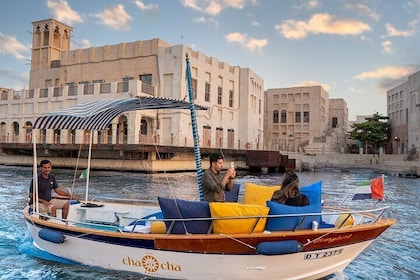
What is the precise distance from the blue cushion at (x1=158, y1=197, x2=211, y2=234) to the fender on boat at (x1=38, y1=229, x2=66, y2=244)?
2.46m

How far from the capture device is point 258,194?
8203 millimetres

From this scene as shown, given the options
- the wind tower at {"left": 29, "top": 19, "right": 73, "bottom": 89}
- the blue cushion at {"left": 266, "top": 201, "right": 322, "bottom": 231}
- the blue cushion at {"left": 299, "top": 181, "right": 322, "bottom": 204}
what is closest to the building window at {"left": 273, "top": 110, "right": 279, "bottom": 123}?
the wind tower at {"left": 29, "top": 19, "right": 73, "bottom": 89}

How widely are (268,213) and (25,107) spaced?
47305 mm

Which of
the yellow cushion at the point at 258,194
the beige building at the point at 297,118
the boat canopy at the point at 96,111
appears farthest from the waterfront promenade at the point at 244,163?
the yellow cushion at the point at 258,194

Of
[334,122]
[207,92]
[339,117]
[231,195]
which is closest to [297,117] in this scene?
[334,122]

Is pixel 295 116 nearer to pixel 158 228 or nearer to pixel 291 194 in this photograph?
pixel 291 194

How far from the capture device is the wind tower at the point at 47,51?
2079 inches

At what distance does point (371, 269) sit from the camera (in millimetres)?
8477

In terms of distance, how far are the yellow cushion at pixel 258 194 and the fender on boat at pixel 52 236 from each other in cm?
382

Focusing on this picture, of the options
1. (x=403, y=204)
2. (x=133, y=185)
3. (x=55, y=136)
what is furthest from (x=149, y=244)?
(x=55, y=136)

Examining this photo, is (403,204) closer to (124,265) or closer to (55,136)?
(124,265)

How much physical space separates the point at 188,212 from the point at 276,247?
5.22 ft

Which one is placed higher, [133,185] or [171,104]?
[171,104]

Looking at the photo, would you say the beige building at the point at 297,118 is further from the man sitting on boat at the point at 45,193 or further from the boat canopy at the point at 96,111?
the man sitting on boat at the point at 45,193
